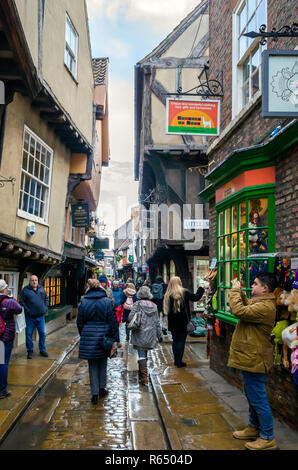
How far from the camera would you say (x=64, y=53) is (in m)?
10.4

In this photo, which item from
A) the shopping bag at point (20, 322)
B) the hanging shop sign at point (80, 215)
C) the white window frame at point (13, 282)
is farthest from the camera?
the hanging shop sign at point (80, 215)

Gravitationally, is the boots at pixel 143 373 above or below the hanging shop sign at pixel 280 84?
below

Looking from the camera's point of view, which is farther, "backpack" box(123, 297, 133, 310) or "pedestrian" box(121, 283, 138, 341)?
"backpack" box(123, 297, 133, 310)

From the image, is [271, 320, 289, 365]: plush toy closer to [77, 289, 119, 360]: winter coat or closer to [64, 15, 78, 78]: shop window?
[77, 289, 119, 360]: winter coat

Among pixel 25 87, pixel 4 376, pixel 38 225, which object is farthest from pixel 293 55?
pixel 38 225

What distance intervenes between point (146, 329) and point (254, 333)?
9.97 feet

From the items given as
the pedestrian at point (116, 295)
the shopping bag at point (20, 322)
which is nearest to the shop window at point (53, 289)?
the pedestrian at point (116, 295)

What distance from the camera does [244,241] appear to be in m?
6.09

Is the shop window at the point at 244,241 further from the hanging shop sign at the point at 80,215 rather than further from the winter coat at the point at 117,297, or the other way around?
the hanging shop sign at the point at 80,215

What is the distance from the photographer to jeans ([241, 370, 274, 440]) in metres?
4.00

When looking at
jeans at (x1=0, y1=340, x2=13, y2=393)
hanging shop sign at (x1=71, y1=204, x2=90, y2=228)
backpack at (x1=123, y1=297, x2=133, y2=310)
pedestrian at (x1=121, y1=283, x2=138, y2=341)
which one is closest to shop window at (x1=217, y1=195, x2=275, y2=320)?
pedestrian at (x1=121, y1=283, x2=138, y2=341)

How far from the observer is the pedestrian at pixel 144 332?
6.76 m

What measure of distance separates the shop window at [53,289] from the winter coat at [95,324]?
28.4 feet
